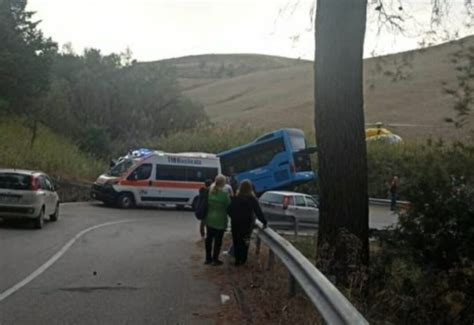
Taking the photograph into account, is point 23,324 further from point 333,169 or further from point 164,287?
point 333,169

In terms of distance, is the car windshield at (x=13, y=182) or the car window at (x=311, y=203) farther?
the car window at (x=311, y=203)

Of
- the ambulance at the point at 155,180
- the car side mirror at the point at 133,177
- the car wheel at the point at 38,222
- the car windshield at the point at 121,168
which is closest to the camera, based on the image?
the car wheel at the point at 38,222

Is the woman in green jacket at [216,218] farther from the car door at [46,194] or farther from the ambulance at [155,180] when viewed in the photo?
the ambulance at [155,180]

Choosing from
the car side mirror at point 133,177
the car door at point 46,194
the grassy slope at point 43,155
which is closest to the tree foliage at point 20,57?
the grassy slope at point 43,155

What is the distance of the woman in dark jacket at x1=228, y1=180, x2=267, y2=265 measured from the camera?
1358cm

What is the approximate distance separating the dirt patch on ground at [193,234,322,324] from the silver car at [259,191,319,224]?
1331cm

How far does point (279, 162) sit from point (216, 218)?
25020mm

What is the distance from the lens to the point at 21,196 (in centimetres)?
2114

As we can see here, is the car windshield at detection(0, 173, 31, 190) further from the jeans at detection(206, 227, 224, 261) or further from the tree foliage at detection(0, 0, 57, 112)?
the tree foliage at detection(0, 0, 57, 112)

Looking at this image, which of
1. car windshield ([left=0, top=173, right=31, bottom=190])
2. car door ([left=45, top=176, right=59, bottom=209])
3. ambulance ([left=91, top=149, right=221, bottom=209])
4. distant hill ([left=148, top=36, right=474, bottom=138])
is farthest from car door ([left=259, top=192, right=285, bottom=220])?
distant hill ([left=148, top=36, right=474, bottom=138])

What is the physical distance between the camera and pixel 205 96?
115750 millimetres

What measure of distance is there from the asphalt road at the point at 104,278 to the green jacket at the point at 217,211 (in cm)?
81

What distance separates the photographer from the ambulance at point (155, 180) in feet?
116

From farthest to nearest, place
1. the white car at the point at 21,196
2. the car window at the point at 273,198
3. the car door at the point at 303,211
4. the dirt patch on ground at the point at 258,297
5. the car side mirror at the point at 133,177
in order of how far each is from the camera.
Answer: the car side mirror at the point at 133,177 < the car window at the point at 273,198 < the car door at the point at 303,211 < the white car at the point at 21,196 < the dirt patch on ground at the point at 258,297
